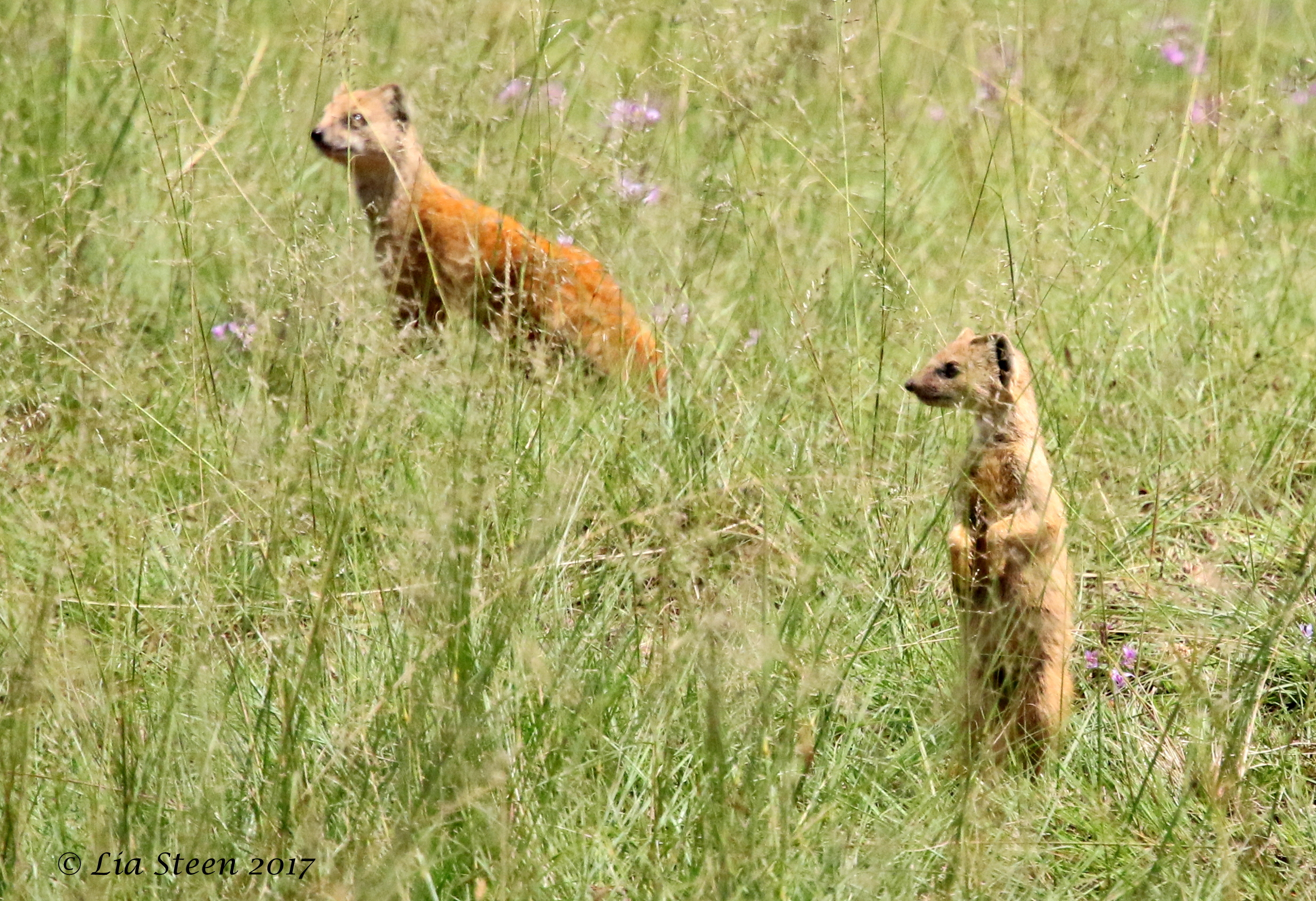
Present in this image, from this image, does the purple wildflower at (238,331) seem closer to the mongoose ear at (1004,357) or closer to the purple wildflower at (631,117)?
the purple wildflower at (631,117)

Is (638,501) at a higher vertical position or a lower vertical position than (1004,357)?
lower

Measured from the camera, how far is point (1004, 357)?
3.04 m

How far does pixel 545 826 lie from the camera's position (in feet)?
7.55

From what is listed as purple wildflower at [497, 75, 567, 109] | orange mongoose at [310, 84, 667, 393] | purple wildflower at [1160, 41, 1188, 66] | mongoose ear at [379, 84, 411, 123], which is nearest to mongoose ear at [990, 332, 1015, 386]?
orange mongoose at [310, 84, 667, 393]

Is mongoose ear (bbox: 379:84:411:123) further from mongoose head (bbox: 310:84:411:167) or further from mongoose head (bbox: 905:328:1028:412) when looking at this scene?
mongoose head (bbox: 905:328:1028:412)

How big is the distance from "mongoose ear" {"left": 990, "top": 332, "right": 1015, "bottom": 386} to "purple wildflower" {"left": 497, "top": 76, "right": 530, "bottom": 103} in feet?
5.44

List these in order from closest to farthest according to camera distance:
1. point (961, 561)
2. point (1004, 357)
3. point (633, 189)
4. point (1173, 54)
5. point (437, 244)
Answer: point (961, 561)
point (1004, 357)
point (633, 189)
point (437, 244)
point (1173, 54)

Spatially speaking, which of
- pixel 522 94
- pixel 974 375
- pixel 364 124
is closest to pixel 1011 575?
pixel 974 375

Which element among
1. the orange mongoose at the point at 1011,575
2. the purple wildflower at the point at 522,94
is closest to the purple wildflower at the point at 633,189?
the purple wildflower at the point at 522,94

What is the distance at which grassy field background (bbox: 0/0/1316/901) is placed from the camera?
2254mm

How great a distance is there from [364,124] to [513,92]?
0.70 meters

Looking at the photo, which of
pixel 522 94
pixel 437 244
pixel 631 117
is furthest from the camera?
pixel 437 244

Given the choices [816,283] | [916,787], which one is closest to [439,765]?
[916,787]

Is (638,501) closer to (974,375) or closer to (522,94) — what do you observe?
(974,375)
